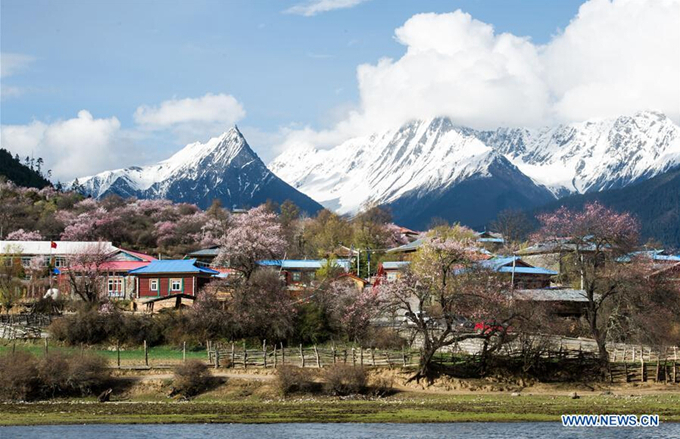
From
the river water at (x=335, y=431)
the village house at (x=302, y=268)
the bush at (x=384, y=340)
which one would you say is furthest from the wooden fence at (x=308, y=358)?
the village house at (x=302, y=268)

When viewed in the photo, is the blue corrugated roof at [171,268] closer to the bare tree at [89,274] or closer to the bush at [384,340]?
the bare tree at [89,274]

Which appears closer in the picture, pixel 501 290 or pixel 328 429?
pixel 328 429

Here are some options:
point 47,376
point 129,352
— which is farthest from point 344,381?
point 129,352

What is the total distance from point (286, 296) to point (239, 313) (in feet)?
17.2

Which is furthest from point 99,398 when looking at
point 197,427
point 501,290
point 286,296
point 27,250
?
point 27,250

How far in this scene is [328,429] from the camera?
51688mm

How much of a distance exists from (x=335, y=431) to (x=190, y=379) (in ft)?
60.9

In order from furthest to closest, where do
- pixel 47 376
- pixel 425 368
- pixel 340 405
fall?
1. pixel 425 368
2. pixel 47 376
3. pixel 340 405

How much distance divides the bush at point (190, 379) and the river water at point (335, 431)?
464 inches

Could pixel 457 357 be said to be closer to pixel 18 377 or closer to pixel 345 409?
pixel 345 409

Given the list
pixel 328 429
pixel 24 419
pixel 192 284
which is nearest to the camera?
pixel 328 429

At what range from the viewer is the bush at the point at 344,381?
65000mm

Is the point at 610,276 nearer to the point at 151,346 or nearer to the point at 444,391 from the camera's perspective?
the point at 444,391

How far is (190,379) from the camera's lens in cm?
6662
